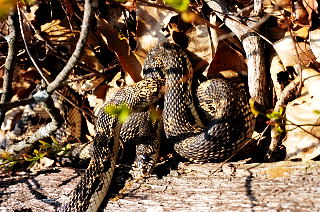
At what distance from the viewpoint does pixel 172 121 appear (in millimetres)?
5629

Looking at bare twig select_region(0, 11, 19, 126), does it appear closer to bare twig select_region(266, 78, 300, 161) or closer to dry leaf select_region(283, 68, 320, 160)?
bare twig select_region(266, 78, 300, 161)

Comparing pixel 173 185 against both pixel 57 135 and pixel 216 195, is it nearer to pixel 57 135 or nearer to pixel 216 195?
pixel 216 195

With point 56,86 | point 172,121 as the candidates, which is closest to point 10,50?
point 56,86

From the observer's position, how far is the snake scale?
204 inches

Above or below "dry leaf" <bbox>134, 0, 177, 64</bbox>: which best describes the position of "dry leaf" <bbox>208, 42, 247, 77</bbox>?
below

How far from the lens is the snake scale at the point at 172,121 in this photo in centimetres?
519

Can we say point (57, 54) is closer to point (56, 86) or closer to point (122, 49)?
point (122, 49)

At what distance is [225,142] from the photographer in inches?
203

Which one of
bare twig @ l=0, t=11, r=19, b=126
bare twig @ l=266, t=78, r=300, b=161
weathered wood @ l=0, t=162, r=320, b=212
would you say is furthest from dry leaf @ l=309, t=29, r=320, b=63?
bare twig @ l=0, t=11, r=19, b=126

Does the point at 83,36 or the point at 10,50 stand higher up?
the point at 10,50

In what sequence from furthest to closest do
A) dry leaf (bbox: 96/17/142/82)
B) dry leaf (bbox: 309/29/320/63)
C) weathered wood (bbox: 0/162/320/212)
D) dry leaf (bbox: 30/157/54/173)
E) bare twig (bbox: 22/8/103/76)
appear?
dry leaf (bbox: 30/157/54/173) → bare twig (bbox: 22/8/103/76) → dry leaf (bbox: 96/17/142/82) → dry leaf (bbox: 309/29/320/63) → weathered wood (bbox: 0/162/320/212)

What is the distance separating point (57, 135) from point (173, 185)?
3136 millimetres

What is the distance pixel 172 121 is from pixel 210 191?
49.3 inches

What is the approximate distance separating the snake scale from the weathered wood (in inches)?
10.0
